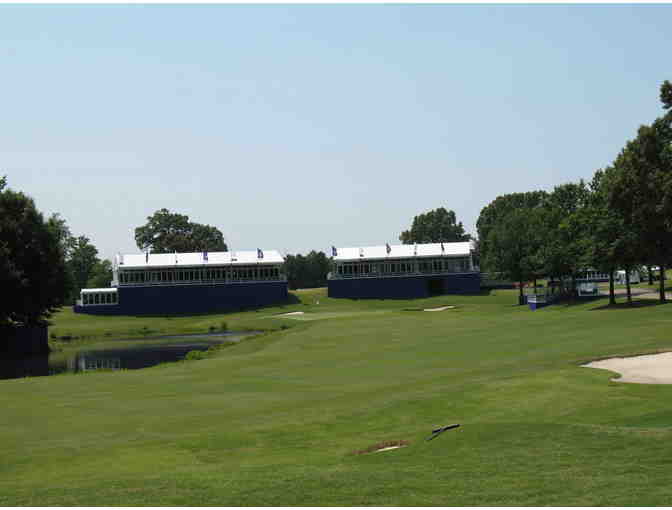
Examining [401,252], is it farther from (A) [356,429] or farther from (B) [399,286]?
(A) [356,429]

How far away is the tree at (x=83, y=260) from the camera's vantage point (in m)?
166

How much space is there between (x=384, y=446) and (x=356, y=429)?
3.39m

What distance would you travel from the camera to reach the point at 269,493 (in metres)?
13.2

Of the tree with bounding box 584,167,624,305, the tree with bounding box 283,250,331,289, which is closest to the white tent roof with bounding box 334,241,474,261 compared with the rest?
the tree with bounding box 283,250,331,289

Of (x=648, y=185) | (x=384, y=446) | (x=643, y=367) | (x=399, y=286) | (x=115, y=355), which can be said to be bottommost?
(x=115, y=355)

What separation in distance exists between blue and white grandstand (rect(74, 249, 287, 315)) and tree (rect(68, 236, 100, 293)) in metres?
54.3

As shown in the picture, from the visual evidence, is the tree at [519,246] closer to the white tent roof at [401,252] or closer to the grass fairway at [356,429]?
the white tent roof at [401,252]

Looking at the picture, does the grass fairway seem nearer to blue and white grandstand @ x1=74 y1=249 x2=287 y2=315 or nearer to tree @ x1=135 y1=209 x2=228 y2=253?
blue and white grandstand @ x1=74 y1=249 x2=287 y2=315

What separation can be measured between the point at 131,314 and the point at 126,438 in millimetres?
88982

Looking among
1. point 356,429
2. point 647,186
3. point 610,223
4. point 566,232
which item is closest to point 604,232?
point 610,223

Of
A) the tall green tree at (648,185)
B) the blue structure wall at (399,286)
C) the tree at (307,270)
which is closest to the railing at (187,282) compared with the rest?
the blue structure wall at (399,286)

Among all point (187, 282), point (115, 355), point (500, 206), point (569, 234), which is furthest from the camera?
point (500, 206)

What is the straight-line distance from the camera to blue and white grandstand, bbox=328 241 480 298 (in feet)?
386

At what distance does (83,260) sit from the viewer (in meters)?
169
